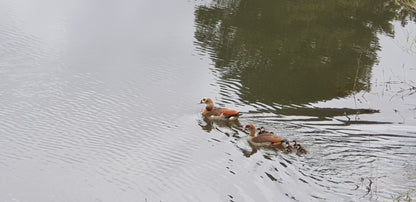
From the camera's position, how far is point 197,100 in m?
15.3

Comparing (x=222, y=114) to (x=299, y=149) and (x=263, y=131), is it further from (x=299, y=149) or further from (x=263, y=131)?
(x=299, y=149)

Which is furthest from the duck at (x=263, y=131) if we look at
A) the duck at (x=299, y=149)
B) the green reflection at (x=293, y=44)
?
the green reflection at (x=293, y=44)

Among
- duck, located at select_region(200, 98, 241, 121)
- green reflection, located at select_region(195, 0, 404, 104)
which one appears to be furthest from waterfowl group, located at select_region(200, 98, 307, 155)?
green reflection, located at select_region(195, 0, 404, 104)

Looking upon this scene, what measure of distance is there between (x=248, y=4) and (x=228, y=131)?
1232 centimetres

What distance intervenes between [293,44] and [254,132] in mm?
8260

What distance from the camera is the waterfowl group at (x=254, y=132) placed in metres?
12.1

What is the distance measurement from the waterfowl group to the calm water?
0.61ft

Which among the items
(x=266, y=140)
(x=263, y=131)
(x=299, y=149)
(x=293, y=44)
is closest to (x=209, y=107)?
(x=263, y=131)

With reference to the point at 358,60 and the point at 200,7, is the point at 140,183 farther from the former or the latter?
the point at 200,7

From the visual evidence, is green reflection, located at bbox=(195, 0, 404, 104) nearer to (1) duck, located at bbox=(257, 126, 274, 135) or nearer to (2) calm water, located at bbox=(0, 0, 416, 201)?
(2) calm water, located at bbox=(0, 0, 416, 201)

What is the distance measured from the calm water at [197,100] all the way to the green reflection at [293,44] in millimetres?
71

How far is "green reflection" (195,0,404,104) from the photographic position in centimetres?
1691

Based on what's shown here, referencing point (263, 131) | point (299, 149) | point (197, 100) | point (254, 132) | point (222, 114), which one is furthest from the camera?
point (197, 100)

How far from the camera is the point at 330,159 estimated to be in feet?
38.6
